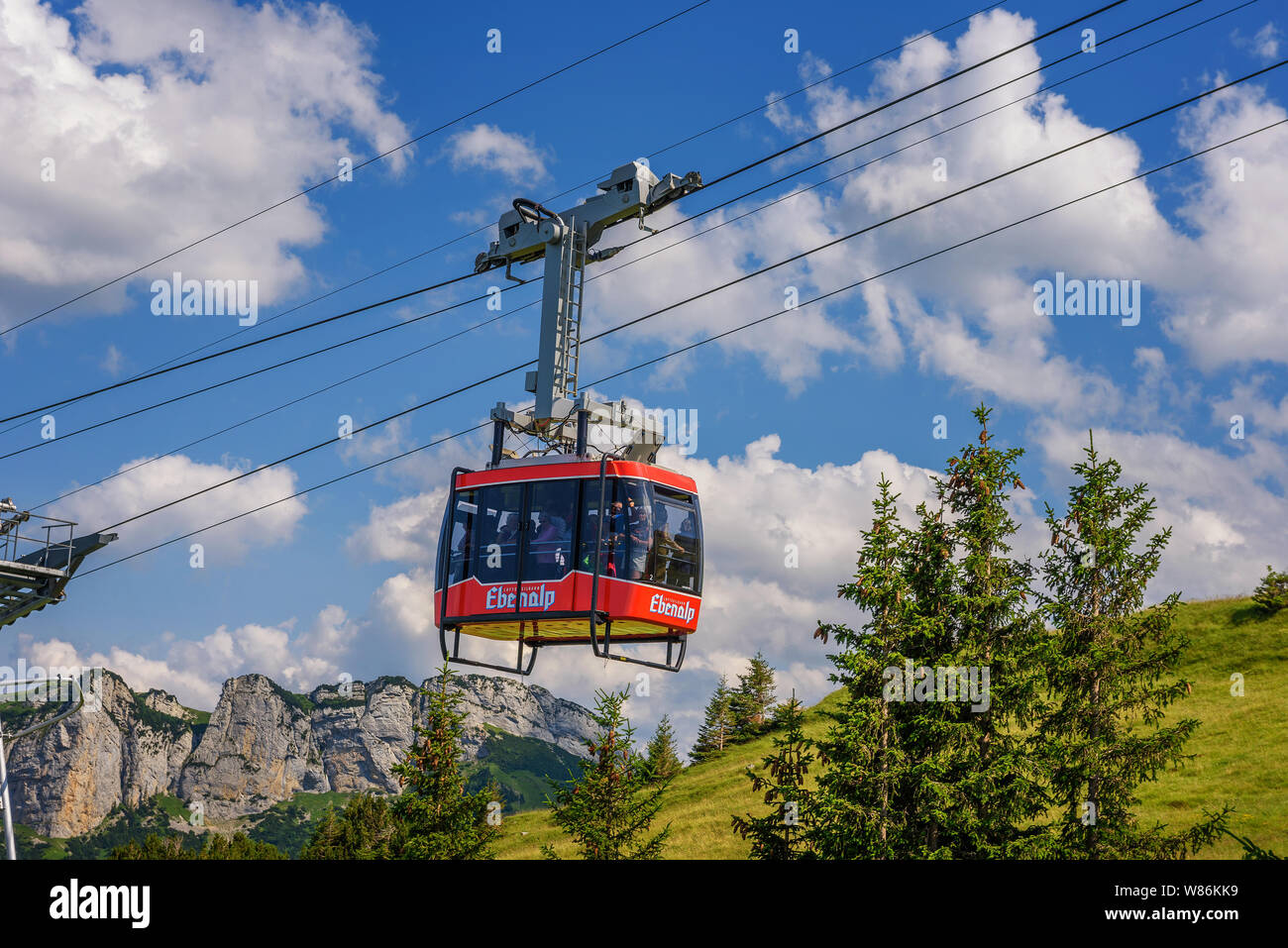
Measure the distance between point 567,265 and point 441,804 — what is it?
26779 millimetres

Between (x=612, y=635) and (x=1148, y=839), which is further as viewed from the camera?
(x=1148, y=839)

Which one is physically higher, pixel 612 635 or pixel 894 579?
pixel 894 579

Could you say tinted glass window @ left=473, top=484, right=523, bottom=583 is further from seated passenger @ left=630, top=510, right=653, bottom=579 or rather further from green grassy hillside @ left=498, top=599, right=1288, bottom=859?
green grassy hillside @ left=498, top=599, right=1288, bottom=859

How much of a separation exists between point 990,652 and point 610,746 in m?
14.8

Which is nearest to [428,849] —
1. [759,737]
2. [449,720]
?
[449,720]

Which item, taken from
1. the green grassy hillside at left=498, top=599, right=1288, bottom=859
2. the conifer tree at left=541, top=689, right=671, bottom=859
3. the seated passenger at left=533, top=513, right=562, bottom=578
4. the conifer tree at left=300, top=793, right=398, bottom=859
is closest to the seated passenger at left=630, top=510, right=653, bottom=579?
the seated passenger at left=533, top=513, right=562, bottom=578

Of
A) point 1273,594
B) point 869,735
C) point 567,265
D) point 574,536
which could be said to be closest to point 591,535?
point 574,536

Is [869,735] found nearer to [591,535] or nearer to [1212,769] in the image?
[591,535]

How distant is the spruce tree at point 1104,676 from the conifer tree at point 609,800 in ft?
46.5

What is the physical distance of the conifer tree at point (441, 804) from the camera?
4447 centimetres

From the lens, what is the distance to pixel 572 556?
21.7 metres
